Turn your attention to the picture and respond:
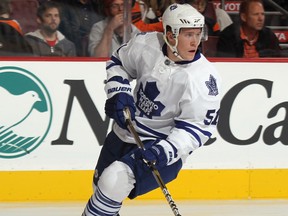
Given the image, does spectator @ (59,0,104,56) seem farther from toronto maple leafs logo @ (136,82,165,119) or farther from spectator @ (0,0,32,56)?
toronto maple leafs logo @ (136,82,165,119)

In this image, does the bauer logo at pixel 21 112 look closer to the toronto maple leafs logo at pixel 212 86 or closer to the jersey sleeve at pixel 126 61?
the jersey sleeve at pixel 126 61

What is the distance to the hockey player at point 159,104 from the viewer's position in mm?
3971

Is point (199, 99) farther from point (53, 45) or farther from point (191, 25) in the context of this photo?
point (53, 45)

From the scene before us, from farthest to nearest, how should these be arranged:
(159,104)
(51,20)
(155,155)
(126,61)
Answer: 1. (51,20)
2. (126,61)
3. (159,104)
4. (155,155)

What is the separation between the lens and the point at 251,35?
595 centimetres

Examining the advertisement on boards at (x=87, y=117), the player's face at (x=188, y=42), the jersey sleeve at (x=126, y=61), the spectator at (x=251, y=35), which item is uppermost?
the player's face at (x=188, y=42)

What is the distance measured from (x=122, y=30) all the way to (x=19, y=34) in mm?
592

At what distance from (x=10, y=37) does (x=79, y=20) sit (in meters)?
0.41

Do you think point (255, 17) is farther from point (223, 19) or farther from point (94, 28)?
point (94, 28)

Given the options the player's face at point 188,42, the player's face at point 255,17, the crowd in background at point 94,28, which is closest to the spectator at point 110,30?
the crowd in background at point 94,28

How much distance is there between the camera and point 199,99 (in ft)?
13.1

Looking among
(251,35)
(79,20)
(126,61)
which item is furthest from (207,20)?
(126,61)

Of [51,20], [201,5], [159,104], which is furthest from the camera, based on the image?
[201,5]

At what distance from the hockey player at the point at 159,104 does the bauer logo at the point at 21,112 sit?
129 centimetres
